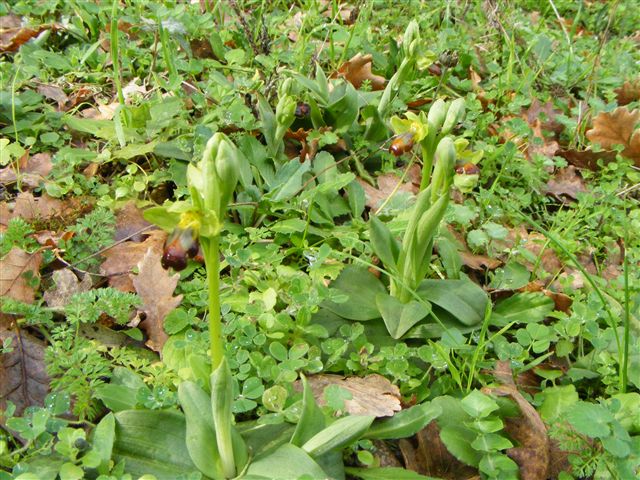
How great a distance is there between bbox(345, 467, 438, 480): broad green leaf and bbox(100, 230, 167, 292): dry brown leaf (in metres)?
0.95

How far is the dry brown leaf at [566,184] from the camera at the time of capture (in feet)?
9.82

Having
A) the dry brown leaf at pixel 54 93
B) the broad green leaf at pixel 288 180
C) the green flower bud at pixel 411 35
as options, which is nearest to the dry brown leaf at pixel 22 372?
the broad green leaf at pixel 288 180

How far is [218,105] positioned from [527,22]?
2596mm

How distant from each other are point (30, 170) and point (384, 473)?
5.98 ft

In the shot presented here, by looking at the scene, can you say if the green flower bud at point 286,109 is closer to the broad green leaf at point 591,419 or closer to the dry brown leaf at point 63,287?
the dry brown leaf at point 63,287

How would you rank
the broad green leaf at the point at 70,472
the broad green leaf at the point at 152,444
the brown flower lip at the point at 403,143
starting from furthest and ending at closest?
1. the brown flower lip at the point at 403,143
2. the broad green leaf at the point at 152,444
3. the broad green leaf at the point at 70,472

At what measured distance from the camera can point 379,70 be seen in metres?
3.46

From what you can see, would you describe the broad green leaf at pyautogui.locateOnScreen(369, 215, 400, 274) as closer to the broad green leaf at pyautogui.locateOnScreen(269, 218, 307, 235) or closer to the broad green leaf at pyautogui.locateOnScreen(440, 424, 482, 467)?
the broad green leaf at pyautogui.locateOnScreen(269, 218, 307, 235)

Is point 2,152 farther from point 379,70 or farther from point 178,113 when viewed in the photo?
point 379,70

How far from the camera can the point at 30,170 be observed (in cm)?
253

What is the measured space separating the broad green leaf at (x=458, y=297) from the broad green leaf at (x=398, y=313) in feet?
Answer: 0.20

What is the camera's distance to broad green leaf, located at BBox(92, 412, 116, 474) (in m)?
1.43

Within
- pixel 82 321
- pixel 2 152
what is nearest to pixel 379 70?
pixel 2 152

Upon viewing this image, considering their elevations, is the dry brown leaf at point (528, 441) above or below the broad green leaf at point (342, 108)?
below
